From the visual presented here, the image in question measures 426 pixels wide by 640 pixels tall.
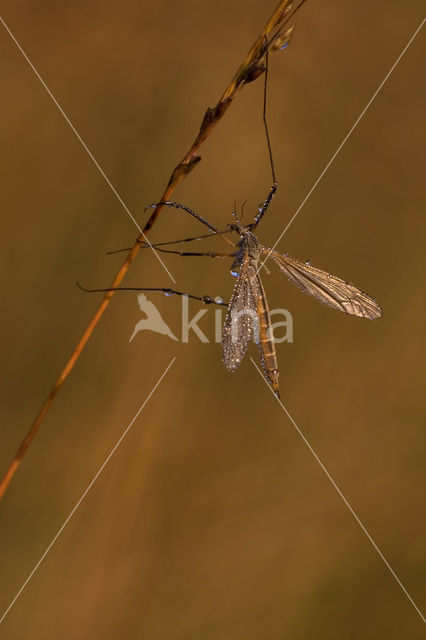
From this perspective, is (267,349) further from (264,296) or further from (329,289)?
(329,289)

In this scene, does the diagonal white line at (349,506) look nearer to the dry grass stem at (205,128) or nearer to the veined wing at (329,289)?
the veined wing at (329,289)

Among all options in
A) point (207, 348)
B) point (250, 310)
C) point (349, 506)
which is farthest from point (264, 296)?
point (349, 506)

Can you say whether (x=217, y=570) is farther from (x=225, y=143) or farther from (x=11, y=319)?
(x=225, y=143)

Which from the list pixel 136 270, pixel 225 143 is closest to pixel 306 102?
pixel 225 143

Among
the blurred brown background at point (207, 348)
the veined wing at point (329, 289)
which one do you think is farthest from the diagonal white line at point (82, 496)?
the veined wing at point (329, 289)

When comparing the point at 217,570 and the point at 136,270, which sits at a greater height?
the point at 136,270

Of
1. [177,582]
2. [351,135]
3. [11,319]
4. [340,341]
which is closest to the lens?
[177,582]
